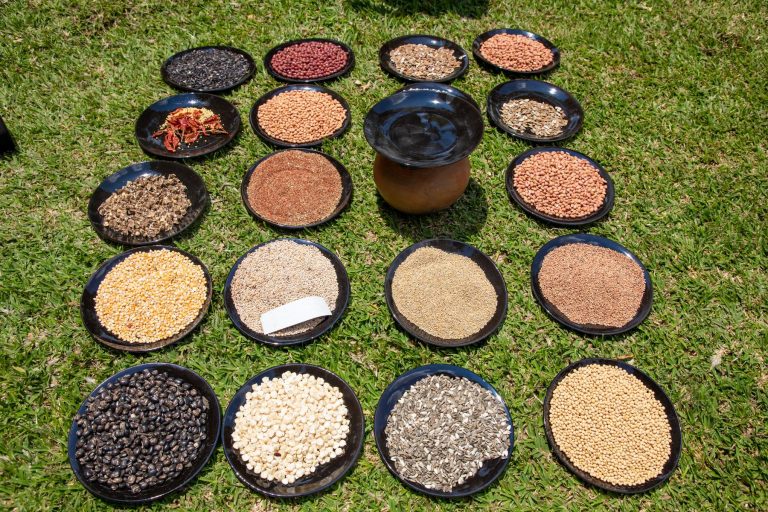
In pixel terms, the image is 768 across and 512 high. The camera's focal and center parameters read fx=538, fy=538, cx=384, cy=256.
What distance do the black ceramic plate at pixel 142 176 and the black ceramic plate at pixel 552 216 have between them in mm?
2848

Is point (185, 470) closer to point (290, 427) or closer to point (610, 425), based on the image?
point (290, 427)

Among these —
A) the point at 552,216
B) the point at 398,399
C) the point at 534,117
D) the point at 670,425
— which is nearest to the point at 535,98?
the point at 534,117

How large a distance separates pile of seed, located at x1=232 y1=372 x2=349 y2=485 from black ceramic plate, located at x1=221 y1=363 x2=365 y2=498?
0.09ft

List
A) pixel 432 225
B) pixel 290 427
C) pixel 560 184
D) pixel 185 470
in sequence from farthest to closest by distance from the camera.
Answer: pixel 560 184, pixel 432 225, pixel 290 427, pixel 185 470

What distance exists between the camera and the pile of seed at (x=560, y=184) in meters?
4.95

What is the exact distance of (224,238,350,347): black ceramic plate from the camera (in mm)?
3980

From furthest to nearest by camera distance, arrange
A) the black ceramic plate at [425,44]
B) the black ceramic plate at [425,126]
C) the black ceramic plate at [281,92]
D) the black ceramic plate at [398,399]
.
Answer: the black ceramic plate at [425,44]
the black ceramic plate at [281,92]
the black ceramic plate at [425,126]
the black ceramic plate at [398,399]

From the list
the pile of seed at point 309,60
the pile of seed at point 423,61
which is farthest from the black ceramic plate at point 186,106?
the pile of seed at point 423,61

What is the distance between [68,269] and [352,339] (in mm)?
2446

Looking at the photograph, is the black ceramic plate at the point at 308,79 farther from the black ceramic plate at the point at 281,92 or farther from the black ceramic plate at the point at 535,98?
the black ceramic plate at the point at 535,98

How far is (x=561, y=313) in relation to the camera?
4270mm

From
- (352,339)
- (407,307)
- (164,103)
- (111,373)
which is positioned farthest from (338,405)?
(164,103)

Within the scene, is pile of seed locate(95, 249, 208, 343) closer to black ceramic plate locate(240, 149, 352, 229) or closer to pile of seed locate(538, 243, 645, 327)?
black ceramic plate locate(240, 149, 352, 229)

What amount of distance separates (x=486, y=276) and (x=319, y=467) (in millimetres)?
1971
